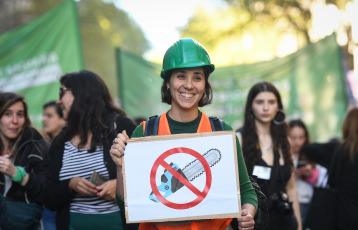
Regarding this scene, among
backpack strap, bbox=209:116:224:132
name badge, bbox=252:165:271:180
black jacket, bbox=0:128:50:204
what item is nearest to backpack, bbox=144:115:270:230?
backpack strap, bbox=209:116:224:132

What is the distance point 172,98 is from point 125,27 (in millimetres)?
26985

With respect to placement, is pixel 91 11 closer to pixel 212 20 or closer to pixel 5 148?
pixel 212 20

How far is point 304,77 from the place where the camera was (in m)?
7.56

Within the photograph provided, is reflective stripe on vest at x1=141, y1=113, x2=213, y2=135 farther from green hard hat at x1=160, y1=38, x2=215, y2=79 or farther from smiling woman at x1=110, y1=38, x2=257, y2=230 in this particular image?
Answer: green hard hat at x1=160, y1=38, x2=215, y2=79

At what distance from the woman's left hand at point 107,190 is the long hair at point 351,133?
2.66m

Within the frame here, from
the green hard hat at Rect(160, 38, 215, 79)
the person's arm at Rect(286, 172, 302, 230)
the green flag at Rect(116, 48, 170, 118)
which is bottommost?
the person's arm at Rect(286, 172, 302, 230)

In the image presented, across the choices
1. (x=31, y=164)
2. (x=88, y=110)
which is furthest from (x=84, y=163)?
(x=31, y=164)

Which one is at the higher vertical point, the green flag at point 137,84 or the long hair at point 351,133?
the green flag at point 137,84

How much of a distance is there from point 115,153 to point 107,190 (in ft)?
2.60

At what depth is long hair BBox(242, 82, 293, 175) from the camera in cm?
361

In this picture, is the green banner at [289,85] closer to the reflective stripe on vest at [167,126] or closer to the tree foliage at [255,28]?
the tree foliage at [255,28]

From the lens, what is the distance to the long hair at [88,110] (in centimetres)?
314

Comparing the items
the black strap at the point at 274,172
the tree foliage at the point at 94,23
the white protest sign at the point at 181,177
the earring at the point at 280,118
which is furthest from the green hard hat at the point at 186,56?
the tree foliage at the point at 94,23

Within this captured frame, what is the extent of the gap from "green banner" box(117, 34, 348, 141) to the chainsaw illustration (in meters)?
5.39
